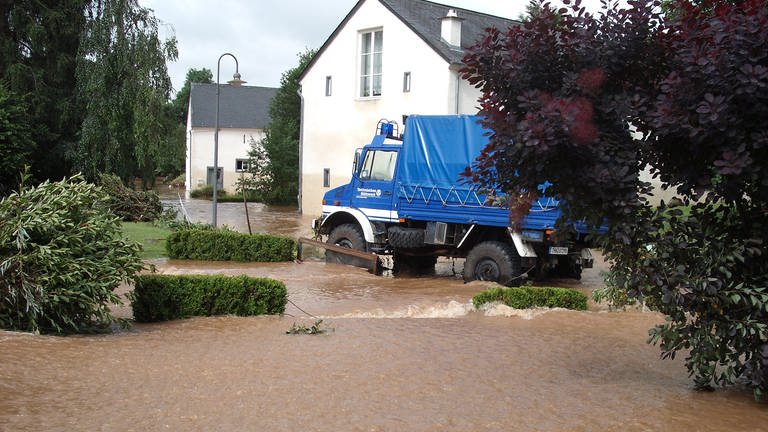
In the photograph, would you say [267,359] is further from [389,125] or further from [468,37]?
[468,37]

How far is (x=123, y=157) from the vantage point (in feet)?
89.2

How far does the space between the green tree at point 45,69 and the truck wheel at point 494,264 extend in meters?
15.9

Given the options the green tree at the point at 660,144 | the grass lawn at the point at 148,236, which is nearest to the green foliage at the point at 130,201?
the grass lawn at the point at 148,236

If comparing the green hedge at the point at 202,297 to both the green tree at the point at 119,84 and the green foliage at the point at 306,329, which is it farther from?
the green tree at the point at 119,84

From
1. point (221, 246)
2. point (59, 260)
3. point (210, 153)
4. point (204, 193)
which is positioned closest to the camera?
point (59, 260)

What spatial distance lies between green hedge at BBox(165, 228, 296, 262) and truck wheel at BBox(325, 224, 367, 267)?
1853mm

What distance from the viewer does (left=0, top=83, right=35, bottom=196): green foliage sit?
23.0m

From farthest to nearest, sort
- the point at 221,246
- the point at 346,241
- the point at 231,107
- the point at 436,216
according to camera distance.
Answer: the point at 231,107 < the point at 221,246 < the point at 346,241 < the point at 436,216

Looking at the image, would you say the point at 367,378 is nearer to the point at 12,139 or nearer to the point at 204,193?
the point at 12,139

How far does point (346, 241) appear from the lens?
17.9 m

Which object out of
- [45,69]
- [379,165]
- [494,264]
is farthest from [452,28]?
[494,264]

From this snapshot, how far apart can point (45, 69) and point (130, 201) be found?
5.19 meters

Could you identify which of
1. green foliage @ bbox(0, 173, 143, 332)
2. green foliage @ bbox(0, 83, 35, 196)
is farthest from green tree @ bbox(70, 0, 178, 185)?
green foliage @ bbox(0, 173, 143, 332)

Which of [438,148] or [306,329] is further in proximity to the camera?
[438,148]
